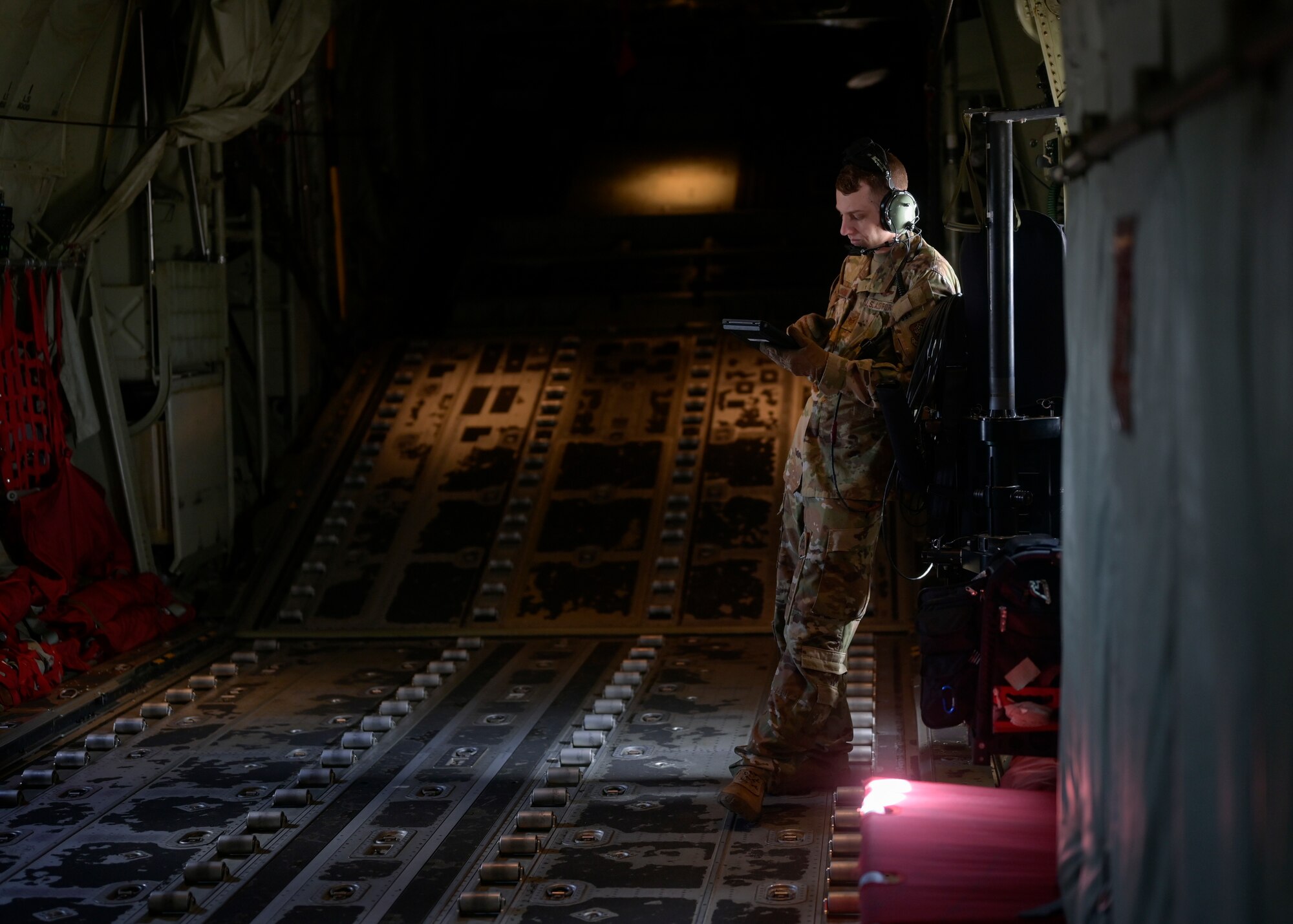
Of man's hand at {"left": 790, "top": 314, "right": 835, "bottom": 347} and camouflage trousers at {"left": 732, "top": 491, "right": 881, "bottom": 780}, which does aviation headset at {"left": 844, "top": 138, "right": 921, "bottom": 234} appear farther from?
camouflage trousers at {"left": 732, "top": 491, "right": 881, "bottom": 780}

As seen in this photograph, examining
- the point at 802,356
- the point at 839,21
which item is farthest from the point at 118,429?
the point at 839,21

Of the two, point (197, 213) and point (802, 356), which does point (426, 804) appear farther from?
point (197, 213)

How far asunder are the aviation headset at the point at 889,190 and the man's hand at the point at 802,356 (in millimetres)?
397

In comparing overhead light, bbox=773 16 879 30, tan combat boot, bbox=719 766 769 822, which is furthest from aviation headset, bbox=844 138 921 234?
overhead light, bbox=773 16 879 30

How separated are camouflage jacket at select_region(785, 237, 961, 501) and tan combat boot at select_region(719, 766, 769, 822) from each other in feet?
2.75

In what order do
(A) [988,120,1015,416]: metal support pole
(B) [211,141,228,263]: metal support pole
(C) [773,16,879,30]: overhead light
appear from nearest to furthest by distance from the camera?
(A) [988,120,1015,416]: metal support pole → (B) [211,141,228,263]: metal support pole → (C) [773,16,879,30]: overhead light

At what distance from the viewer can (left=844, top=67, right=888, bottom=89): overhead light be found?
12.2 meters

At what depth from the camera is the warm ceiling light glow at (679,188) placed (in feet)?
35.5

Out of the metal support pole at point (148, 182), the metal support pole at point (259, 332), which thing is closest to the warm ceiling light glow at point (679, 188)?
the metal support pole at point (259, 332)

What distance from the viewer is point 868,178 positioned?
405 cm

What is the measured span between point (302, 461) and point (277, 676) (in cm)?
205

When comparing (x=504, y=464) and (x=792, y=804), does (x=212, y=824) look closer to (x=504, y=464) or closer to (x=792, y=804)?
(x=792, y=804)

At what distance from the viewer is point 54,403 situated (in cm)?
620

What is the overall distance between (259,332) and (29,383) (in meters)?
1.95
